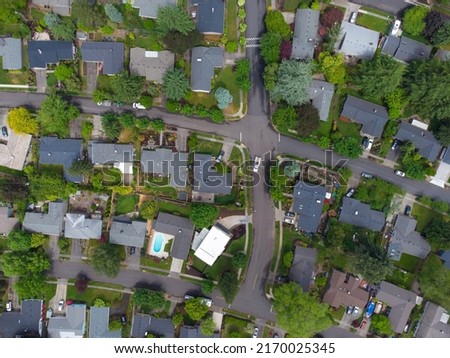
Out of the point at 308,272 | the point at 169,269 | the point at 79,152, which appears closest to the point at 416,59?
the point at 308,272

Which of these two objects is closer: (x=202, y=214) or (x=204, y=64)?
(x=202, y=214)

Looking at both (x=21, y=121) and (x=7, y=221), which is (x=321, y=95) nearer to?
(x=21, y=121)

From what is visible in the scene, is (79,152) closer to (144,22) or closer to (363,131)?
(144,22)

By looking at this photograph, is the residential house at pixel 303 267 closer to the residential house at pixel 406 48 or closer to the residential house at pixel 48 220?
the residential house at pixel 406 48

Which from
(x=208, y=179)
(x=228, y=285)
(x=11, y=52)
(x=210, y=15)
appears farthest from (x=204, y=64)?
(x=228, y=285)

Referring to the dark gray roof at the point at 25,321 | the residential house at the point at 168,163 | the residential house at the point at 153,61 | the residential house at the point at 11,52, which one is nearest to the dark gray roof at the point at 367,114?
the residential house at the point at 168,163

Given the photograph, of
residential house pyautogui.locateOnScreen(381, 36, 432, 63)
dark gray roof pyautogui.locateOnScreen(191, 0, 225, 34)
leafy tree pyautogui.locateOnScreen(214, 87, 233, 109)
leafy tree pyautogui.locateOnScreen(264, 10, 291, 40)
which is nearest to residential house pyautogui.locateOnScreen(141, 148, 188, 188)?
leafy tree pyautogui.locateOnScreen(214, 87, 233, 109)
